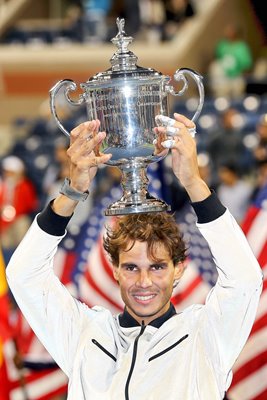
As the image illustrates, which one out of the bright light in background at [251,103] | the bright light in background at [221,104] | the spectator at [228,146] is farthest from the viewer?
the bright light in background at [221,104]

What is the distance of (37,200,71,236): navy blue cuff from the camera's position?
10.9ft

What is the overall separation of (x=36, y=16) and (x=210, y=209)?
58.9ft

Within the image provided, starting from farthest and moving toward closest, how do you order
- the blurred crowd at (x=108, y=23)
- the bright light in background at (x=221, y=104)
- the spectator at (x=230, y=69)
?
the blurred crowd at (x=108, y=23), the spectator at (x=230, y=69), the bright light in background at (x=221, y=104)

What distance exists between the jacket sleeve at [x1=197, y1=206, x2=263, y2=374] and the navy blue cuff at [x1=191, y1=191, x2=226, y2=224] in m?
0.01

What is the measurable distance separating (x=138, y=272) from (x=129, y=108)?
18.2 inches

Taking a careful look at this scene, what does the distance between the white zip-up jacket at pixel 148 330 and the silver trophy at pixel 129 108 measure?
0.74 feet

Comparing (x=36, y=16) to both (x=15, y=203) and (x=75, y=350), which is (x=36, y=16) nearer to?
(x=15, y=203)

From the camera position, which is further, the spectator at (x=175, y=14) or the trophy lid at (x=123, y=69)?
the spectator at (x=175, y=14)

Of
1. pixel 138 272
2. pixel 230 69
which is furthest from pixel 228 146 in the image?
pixel 138 272

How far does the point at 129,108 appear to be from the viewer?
3.38 m

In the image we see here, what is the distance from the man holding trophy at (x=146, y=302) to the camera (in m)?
3.20

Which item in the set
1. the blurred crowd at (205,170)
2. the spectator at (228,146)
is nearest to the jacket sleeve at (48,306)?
the blurred crowd at (205,170)

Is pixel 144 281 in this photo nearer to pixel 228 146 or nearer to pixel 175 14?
pixel 228 146

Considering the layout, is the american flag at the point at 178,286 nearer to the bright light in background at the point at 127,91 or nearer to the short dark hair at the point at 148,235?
the short dark hair at the point at 148,235
